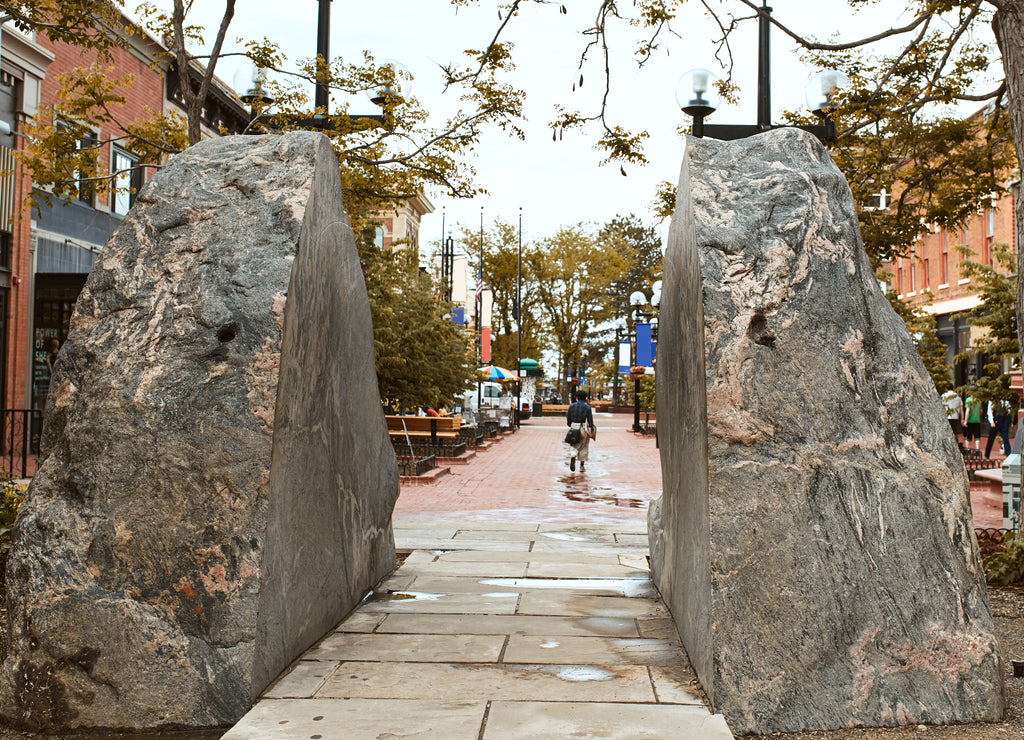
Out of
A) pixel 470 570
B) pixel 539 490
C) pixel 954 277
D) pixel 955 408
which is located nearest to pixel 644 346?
pixel 954 277

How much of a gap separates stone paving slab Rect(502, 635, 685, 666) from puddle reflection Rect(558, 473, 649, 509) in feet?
26.7

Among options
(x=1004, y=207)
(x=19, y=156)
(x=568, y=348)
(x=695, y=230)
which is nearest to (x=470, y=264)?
(x=568, y=348)

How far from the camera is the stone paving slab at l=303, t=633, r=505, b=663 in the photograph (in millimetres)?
4242

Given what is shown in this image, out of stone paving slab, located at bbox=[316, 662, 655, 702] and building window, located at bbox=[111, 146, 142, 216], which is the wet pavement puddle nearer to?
stone paving slab, located at bbox=[316, 662, 655, 702]

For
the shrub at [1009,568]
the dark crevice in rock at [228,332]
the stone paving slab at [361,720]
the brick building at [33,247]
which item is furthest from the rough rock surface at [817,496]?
the brick building at [33,247]

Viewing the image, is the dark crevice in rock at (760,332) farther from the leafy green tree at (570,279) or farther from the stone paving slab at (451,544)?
the leafy green tree at (570,279)

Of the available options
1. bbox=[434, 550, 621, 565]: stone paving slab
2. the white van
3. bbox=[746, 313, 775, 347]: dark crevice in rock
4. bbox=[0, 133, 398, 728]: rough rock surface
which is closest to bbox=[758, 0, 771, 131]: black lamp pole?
bbox=[434, 550, 621, 565]: stone paving slab

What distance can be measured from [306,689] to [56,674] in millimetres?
962

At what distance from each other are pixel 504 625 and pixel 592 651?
63 centimetres

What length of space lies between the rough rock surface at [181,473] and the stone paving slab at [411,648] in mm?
161

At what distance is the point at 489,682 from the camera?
3873 mm

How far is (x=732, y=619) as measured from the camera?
3.65 metres

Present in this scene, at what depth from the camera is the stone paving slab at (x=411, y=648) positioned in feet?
13.9

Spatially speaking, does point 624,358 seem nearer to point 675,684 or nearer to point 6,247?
point 6,247
